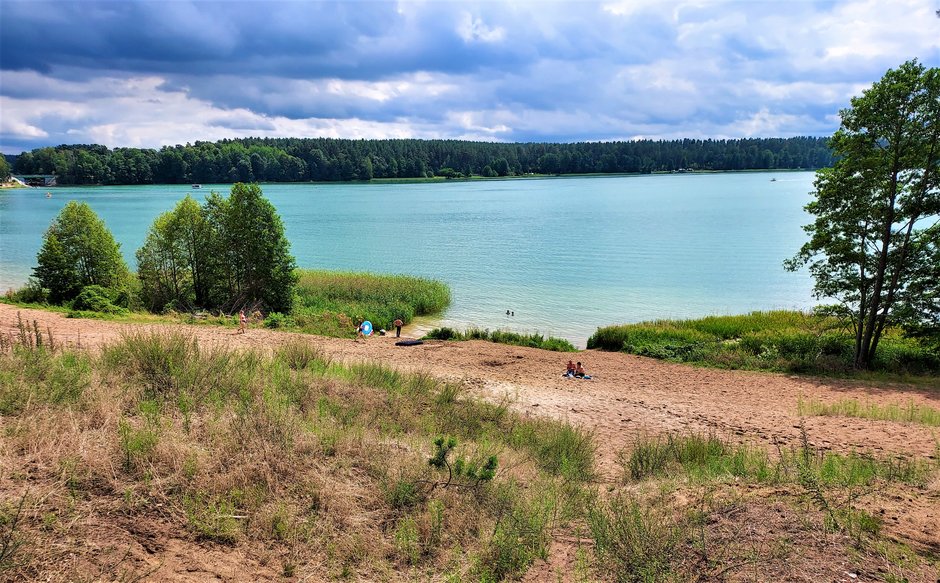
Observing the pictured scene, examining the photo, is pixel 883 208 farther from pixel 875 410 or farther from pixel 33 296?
pixel 33 296

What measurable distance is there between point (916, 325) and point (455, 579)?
71.9 ft

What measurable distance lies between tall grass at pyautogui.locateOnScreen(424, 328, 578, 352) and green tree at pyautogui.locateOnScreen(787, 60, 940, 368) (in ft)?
32.6

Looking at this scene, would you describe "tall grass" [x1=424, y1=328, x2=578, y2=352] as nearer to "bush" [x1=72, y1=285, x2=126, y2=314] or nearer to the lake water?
the lake water

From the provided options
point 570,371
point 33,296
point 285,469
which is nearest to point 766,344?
point 570,371

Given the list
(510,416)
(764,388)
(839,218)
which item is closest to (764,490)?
(510,416)

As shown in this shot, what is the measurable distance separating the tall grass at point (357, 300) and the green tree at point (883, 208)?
19.0 meters

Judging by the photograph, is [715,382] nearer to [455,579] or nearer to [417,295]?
[455,579]

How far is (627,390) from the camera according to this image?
1722 cm

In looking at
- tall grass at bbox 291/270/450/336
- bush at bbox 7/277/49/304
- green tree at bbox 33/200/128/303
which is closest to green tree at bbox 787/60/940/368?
tall grass at bbox 291/270/450/336

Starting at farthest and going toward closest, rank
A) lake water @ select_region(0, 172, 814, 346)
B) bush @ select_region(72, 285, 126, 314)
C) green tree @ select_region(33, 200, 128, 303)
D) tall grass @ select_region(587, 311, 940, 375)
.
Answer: lake water @ select_region(0, 172, 814, 346) → green tree @ select_region(33, 200, 128, 303) → bush @ select_region(72, 285, 126, 314) → tall grass @ select_region(587, 311, 940, 375)

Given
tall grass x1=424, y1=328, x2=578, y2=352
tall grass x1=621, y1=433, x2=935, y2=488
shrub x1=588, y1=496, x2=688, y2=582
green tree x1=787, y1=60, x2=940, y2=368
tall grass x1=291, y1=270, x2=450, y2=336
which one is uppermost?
green tree x1=787, y1=60, x2=940, y2=368

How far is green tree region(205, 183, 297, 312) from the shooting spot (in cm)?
2931

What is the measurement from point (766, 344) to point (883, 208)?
641 centimetres

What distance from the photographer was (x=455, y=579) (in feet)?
17.2
